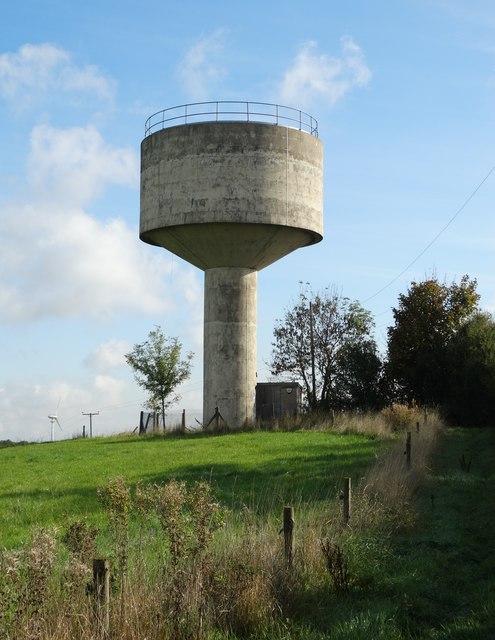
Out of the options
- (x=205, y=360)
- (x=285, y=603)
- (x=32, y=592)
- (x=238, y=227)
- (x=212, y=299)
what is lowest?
(x=285, y=603)

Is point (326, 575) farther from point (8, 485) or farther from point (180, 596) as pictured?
point (8, 485)

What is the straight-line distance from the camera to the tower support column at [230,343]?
29172 millimetres

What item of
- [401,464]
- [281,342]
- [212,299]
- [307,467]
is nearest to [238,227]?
[212,299]

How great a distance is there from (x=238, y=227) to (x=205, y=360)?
455cm

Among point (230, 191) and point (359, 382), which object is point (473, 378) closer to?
point (359, 382)

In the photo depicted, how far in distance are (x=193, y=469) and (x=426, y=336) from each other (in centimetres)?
2405

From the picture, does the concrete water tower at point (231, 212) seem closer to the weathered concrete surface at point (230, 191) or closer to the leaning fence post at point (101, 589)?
the weathered concrete surface at point (230, 191)

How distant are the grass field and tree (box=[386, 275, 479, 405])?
1793 centimetres

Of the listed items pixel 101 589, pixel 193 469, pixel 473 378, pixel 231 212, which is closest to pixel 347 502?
pixel 101 589

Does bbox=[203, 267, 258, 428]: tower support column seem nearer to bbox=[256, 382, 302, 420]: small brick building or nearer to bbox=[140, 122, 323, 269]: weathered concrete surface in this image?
bbox=[140, 122, 323, 269]: weathered concrete surface

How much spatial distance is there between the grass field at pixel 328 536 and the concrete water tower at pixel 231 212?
26.8ft

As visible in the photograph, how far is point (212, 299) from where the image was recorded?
96.8 ft

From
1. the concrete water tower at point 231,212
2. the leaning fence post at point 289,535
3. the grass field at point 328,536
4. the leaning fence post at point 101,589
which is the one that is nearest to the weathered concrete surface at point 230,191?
the concrete water tower at point 231,212

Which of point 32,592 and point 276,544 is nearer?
point 32,592
